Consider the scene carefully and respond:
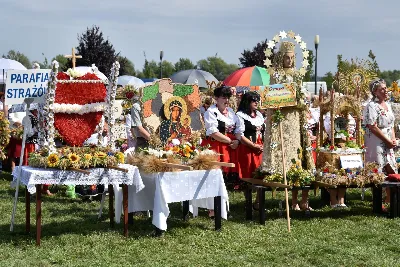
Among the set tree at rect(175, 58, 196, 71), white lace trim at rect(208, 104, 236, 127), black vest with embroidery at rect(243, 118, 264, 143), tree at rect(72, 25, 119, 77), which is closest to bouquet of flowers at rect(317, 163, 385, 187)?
black vest with embroidery at rect(243, 118, 264, 143)

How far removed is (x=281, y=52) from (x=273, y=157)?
148cm

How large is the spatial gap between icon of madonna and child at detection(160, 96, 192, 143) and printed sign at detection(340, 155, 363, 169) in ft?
7.07

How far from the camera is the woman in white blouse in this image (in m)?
8.40

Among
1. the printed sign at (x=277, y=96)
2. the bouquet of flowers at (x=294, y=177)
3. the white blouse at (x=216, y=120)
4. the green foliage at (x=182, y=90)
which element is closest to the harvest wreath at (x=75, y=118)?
the green foliage at (x=182, y=90)

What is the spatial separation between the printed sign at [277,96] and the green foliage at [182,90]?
0.96 m

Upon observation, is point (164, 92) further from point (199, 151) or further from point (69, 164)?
point (69, 164)

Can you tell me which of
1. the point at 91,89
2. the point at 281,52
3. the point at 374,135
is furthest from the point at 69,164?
the point at 374,135

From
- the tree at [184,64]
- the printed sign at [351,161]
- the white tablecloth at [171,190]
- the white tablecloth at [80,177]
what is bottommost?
the white tablecloth at [171,190]

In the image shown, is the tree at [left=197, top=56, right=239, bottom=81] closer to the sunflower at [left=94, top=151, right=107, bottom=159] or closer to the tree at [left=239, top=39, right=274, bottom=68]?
the tree at [left=239, top=39, right=274, bottom=68]

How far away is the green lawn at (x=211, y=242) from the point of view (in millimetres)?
6324

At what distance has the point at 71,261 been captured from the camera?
629 centimetres

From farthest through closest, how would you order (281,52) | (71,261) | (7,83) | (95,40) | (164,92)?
(95,40) → (281,52) → (164,92) → (7,83) → (71,261)

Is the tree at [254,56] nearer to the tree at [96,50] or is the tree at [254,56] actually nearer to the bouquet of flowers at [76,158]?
the tree at [96,50]

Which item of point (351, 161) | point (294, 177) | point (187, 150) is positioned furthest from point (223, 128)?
point (351, 161)
